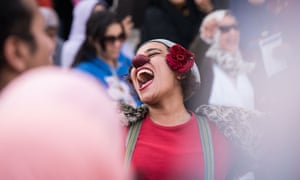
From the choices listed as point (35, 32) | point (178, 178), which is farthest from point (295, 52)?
point (35, 32)

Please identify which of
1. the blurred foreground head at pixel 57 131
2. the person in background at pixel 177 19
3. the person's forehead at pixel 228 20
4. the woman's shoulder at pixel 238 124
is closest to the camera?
the blurred foreground head at pixel 57 131

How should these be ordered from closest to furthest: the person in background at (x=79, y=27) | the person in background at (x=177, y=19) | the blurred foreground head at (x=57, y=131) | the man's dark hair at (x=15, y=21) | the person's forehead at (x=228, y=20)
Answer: the blurred foreground head at (x=57, y=131) < the man's dark hair at (x=15, y=21) < the person's forehead at (x=228, y=20) < the person in background at (x=79, y=27) < the person in background at (x=177, y=19)

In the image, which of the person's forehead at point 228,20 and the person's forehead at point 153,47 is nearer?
the person's forehead at point 153,47

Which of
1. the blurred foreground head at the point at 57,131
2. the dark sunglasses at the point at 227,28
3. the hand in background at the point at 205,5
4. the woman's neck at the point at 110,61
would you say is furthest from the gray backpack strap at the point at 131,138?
the hand in background at the point at 205,5

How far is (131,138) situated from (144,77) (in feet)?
0.86

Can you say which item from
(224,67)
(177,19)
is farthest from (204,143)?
(177,19)

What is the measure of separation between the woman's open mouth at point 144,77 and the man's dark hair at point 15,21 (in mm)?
1115

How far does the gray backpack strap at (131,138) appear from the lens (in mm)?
2217

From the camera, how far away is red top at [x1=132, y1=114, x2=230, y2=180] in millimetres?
2211

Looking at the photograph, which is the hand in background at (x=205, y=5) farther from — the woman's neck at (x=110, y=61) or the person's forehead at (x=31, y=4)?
the person's forehead at (x=31, y=4)

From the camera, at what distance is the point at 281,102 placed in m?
3.09

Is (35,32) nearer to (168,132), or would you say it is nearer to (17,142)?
(17,142)

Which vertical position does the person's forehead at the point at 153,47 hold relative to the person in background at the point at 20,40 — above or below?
below

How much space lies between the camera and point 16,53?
1248 mm
